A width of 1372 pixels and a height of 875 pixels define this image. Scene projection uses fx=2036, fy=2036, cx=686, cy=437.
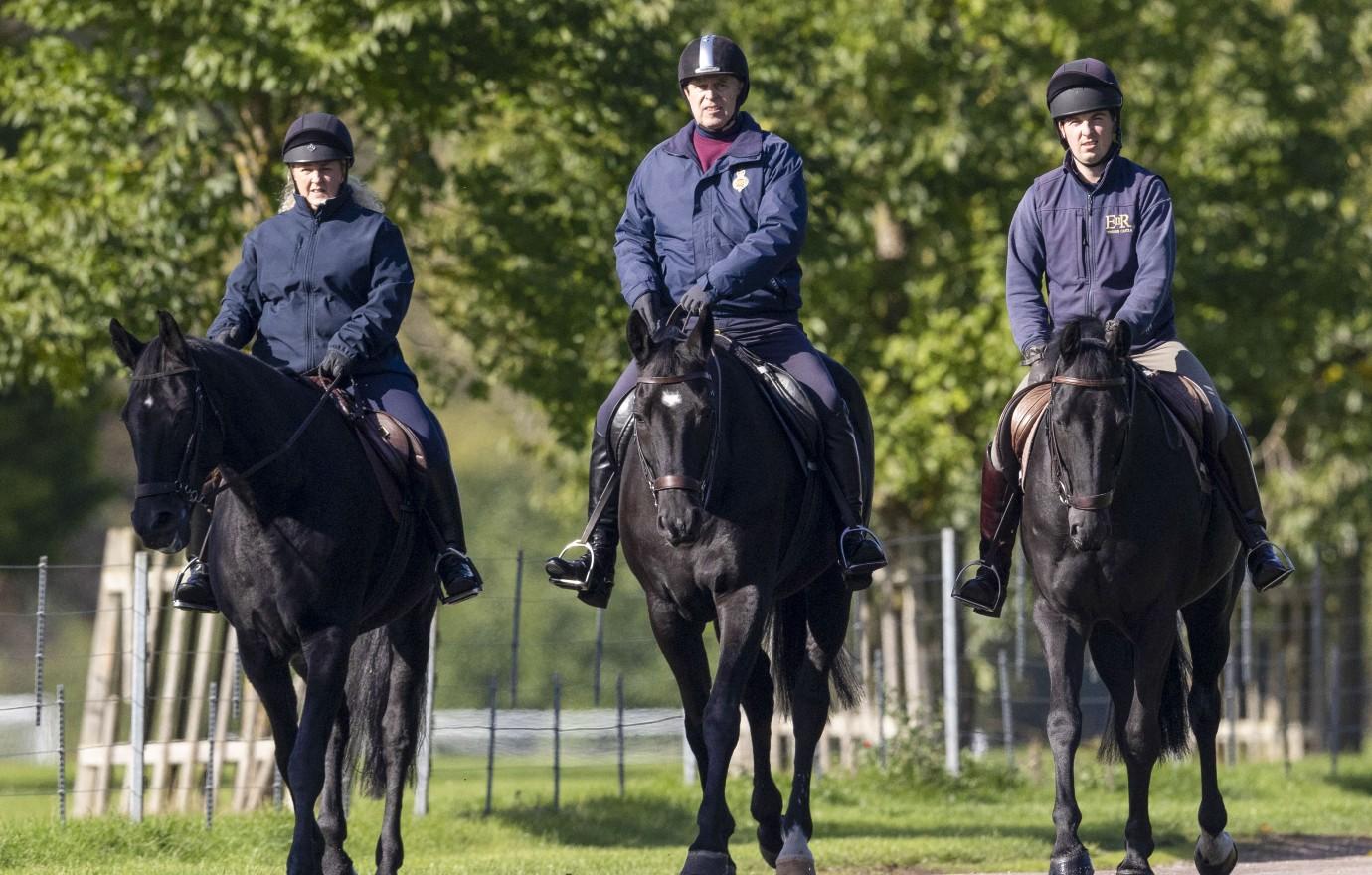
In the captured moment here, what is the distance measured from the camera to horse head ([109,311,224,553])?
775 centimetres

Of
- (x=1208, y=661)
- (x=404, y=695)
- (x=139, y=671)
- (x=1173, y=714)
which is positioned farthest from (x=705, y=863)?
(x=139, y=671)

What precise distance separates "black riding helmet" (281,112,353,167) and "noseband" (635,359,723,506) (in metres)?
2.07

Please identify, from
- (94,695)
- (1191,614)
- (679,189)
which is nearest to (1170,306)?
(1191,614)

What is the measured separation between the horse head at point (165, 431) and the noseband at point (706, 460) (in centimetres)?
180

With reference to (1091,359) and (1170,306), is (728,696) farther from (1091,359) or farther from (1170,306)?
(1170,306)

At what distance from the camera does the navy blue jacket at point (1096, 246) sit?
9609 millimetres

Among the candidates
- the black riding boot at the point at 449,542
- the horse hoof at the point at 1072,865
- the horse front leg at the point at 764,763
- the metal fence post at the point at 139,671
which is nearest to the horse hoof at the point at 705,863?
the horse front leg at the point at 764,763

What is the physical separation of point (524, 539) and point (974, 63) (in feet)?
119

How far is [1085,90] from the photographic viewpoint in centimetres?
965

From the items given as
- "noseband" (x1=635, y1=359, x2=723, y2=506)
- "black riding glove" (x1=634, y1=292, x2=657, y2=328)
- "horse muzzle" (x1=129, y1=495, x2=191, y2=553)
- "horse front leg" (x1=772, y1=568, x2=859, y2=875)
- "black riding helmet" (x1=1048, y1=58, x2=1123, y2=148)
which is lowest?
"horse front leg" (x1=772, y1=568, x2=859, y2=875)

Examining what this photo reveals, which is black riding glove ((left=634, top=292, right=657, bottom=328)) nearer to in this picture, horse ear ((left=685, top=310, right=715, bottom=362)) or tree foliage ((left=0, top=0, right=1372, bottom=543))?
horse ear ((left=685, top=310, right=715, bottom=362))

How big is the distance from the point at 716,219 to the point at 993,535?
79.4 inches

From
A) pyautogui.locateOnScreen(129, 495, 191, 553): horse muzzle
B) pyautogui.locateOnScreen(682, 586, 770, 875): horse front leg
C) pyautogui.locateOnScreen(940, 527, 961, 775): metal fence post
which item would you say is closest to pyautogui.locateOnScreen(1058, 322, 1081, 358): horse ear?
pyautogui.locateOnScreen(682, 586, 770, 875): horse front leg

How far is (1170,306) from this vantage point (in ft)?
32.6
